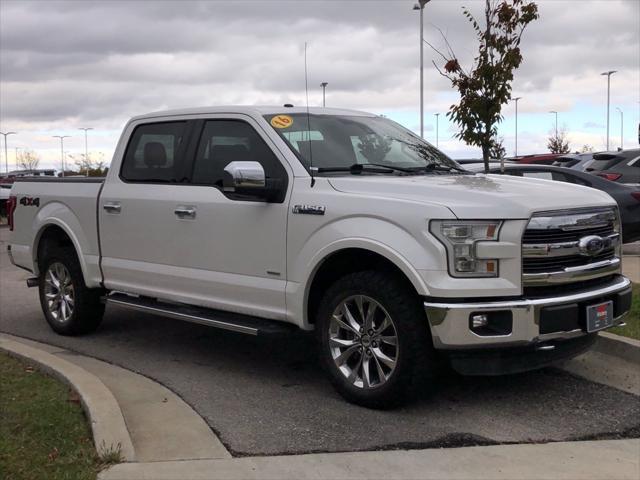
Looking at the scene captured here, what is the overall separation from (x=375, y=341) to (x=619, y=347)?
234 cm

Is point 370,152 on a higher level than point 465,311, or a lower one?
higher

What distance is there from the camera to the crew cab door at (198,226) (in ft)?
17.7

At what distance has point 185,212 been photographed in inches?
231

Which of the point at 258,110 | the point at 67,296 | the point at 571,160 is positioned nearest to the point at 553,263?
the point at 258,110

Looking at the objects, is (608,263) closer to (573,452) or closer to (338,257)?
(573,452)

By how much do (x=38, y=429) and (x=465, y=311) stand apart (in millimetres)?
2616

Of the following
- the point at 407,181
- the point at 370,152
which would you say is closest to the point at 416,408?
the point at 407,181

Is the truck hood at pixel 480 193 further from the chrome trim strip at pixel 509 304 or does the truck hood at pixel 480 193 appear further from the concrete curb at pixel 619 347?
the concrete curb at pixel 619 347

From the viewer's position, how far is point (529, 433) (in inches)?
177

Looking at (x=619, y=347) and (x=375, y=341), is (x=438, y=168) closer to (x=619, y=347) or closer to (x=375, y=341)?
(x=375, y=341)

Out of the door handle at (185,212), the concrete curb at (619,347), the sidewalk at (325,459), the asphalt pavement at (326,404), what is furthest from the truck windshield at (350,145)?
the sidewalk at (325,459)

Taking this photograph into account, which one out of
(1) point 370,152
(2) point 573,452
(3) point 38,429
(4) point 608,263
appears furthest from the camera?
(1) point 370,152

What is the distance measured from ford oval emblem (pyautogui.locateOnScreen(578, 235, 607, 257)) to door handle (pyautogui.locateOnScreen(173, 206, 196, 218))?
2866 mm

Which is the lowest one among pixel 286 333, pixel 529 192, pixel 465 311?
pixel 286 333
